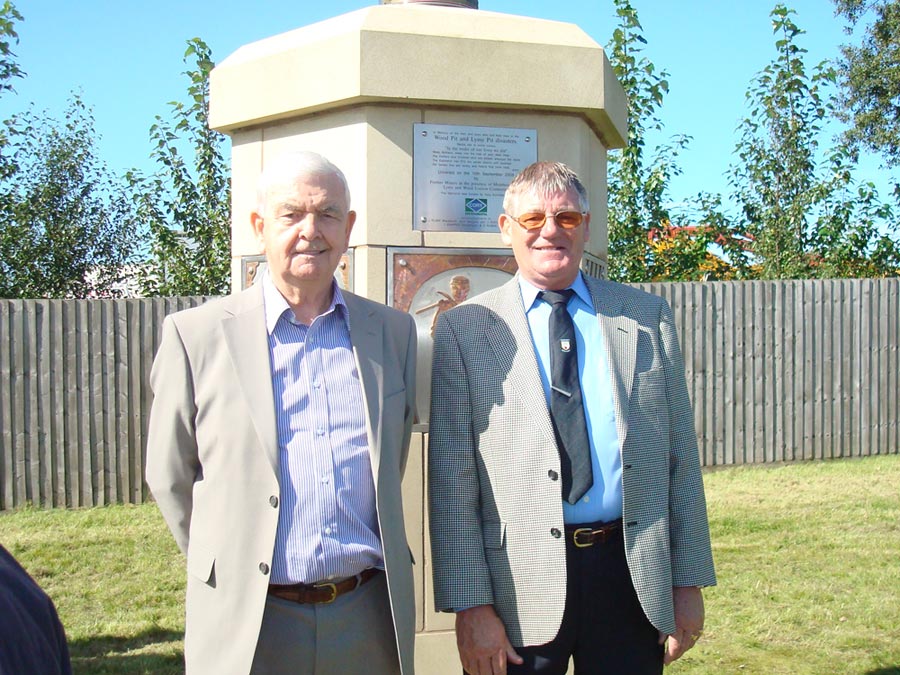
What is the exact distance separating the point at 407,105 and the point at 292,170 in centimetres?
107

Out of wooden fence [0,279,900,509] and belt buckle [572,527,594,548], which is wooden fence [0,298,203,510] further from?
belt buckle [572,527,594,548]

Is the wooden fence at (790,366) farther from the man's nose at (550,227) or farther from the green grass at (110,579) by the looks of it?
the man's nose at (550,227)

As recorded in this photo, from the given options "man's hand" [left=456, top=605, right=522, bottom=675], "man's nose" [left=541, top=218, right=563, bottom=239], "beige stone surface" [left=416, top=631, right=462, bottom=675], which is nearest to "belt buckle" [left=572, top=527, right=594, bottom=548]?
"man's hand" [left=456, top=605, right=522, bottom=675]

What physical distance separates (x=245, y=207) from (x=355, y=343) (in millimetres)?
1391

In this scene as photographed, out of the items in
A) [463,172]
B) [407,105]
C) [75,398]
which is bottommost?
[75,398]

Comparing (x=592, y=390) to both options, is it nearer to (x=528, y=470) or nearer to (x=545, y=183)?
(x=528, y=470)

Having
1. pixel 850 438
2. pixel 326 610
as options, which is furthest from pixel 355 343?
pixel 850 438

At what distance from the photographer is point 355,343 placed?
2447 millimetres

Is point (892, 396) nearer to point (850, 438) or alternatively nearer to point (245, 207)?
point (850, 438)

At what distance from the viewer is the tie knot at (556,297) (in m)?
2.70

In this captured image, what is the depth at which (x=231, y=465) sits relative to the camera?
230 cm

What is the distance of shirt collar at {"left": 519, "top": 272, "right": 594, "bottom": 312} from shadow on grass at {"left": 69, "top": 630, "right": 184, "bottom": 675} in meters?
3.01

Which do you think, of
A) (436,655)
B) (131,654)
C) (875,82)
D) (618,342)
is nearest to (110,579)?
(131,654)

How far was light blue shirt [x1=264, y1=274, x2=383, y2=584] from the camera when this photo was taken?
227 centimetres
